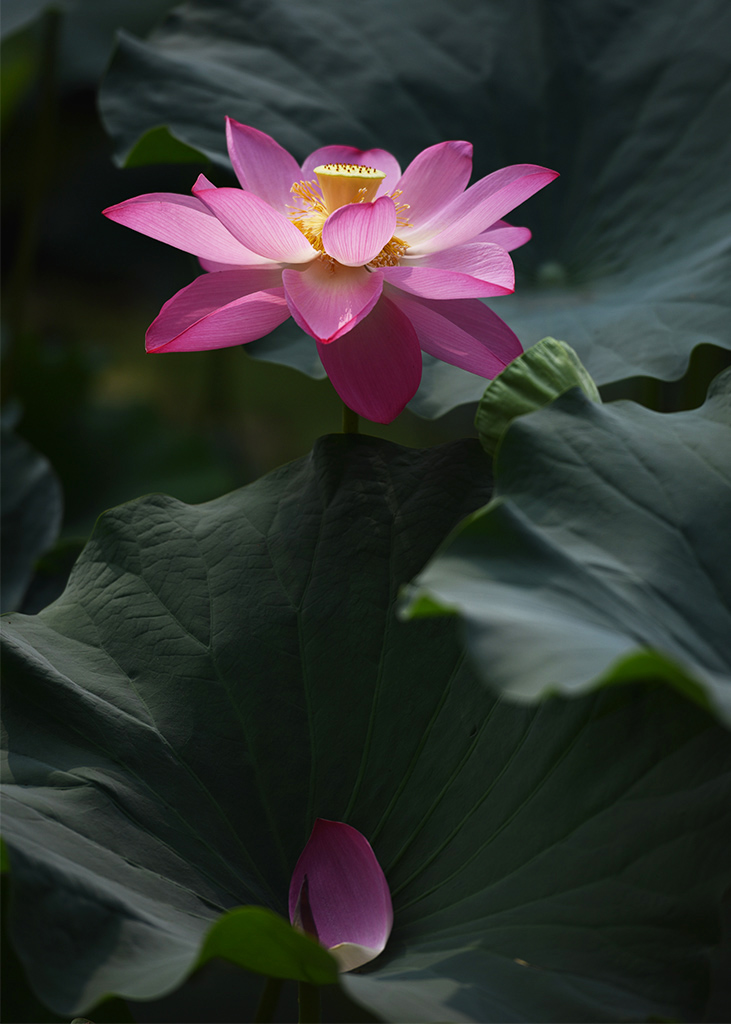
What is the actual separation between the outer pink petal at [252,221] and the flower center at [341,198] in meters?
0.03

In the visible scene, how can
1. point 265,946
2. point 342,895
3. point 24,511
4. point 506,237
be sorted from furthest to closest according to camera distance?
A: point 24,511 → point 506,237 → point 342,895 → point 265,946

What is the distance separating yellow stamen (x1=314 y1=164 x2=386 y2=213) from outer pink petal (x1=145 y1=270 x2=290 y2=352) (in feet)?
0.22

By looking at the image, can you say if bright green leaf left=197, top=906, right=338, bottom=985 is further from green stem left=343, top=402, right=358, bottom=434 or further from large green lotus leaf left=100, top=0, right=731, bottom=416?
large green lotus leaf left=100, top=0, right=731, bottom=416

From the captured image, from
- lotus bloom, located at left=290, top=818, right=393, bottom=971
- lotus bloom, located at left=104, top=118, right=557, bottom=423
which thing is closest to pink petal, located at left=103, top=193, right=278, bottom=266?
lotus bloom, located at left=104, top=118, right=557, bottom=423

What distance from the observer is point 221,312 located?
0.61m

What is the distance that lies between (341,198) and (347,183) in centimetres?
1

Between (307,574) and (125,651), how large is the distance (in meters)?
0.14

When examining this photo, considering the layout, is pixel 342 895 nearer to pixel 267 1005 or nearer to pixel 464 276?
pixel 267 1005

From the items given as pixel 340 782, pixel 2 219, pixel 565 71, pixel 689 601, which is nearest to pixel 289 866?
pixel 340 782

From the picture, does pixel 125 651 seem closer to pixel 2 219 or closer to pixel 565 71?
pixel 565 71

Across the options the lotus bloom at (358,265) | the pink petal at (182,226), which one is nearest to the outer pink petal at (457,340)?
the lotus bloom at (358,265)

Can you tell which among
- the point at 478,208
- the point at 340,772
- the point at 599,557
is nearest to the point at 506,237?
the point at 478,208

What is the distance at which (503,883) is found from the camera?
53 cm

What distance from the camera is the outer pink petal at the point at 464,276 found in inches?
23.2
